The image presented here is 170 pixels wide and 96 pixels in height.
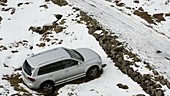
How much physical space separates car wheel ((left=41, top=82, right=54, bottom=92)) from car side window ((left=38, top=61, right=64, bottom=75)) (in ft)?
2.15

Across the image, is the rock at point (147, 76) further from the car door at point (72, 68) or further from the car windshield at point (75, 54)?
the car windshield at point (75, 54)

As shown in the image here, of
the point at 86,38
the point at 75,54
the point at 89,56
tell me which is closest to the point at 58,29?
the point at 86,38

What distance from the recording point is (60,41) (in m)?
24.0

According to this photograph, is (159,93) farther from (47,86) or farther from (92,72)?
(47,86)

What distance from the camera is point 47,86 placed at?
18641 mm

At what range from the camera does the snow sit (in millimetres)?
18391

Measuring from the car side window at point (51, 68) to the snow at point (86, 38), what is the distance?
→ 111cm

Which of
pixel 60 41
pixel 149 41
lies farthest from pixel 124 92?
pixel 60 41

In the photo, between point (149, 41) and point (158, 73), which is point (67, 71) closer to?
point (158, 73)

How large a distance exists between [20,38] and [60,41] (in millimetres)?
3746

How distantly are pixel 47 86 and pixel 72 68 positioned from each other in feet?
5.43

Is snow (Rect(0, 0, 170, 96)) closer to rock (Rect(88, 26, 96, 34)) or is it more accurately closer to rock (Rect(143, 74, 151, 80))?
rock (Rect(88, 26, 96, 34))

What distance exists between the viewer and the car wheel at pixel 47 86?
18573 millimetres

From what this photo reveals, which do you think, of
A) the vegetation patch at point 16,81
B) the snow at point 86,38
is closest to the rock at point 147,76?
the snow at point 86,38
